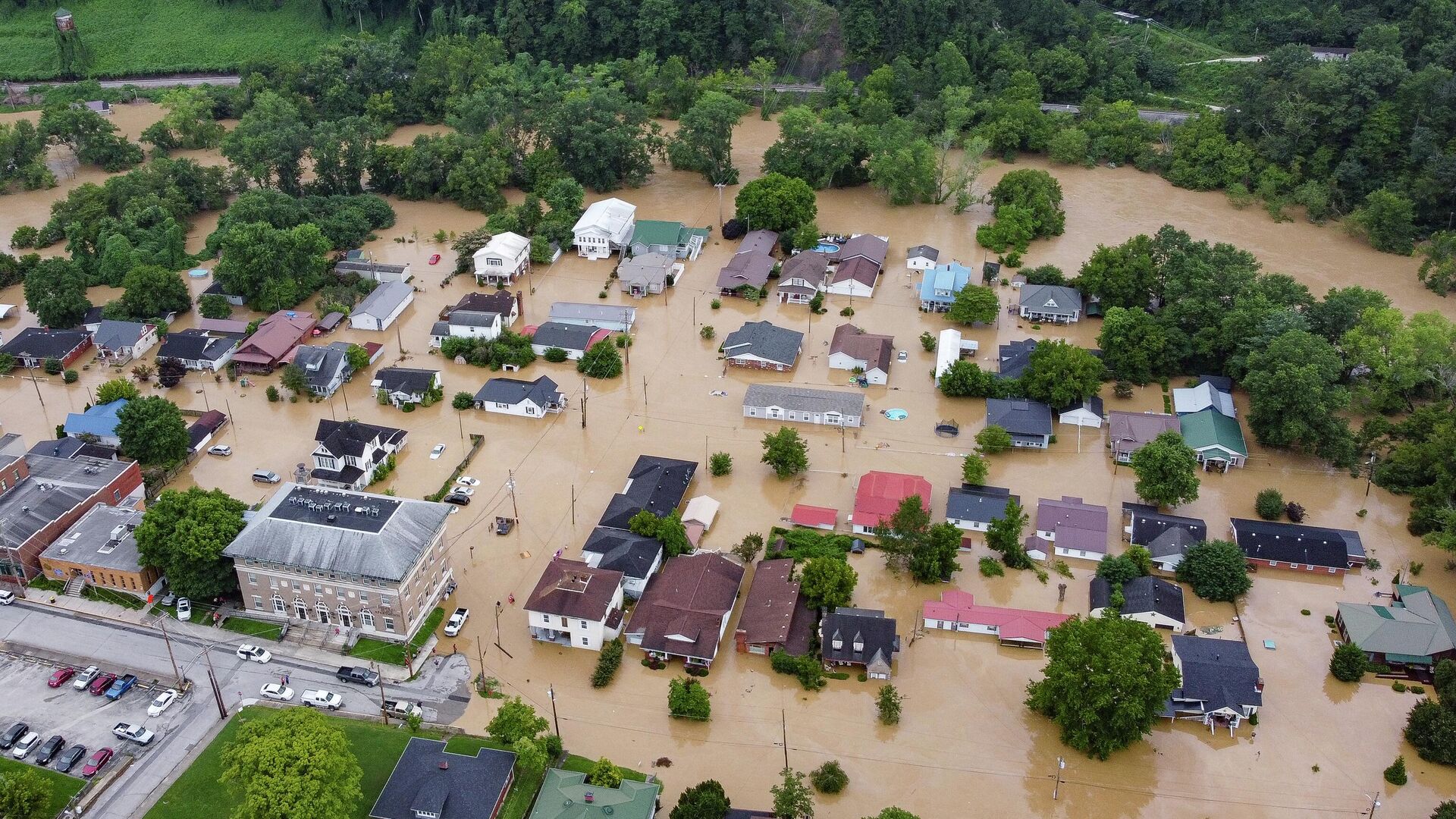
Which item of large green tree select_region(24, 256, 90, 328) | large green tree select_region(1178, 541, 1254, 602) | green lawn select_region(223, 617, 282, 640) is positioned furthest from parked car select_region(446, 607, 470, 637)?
large green tree select_region(24, 256, 90, 328)

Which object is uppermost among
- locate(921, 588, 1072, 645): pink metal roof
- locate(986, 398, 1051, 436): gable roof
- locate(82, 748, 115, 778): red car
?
locate(986, 398, 1051, 436): gable roof

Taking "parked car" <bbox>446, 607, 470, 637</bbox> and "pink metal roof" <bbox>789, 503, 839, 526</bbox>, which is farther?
"pink metal roof" <bbox>789, 503, 839, 526</bbox>

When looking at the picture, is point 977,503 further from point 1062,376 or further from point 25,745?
point 25,745

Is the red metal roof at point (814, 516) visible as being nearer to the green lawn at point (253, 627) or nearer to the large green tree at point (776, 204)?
the green lawn at point (253, 627)

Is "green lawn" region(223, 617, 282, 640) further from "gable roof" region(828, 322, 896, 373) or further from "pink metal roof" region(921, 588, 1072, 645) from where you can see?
"gable roof" region(828, 322, 896, 373)

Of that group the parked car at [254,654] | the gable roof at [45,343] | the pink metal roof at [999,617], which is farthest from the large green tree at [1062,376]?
the gable roof at [45,343]

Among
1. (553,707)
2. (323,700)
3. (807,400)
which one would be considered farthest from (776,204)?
(323,700)
